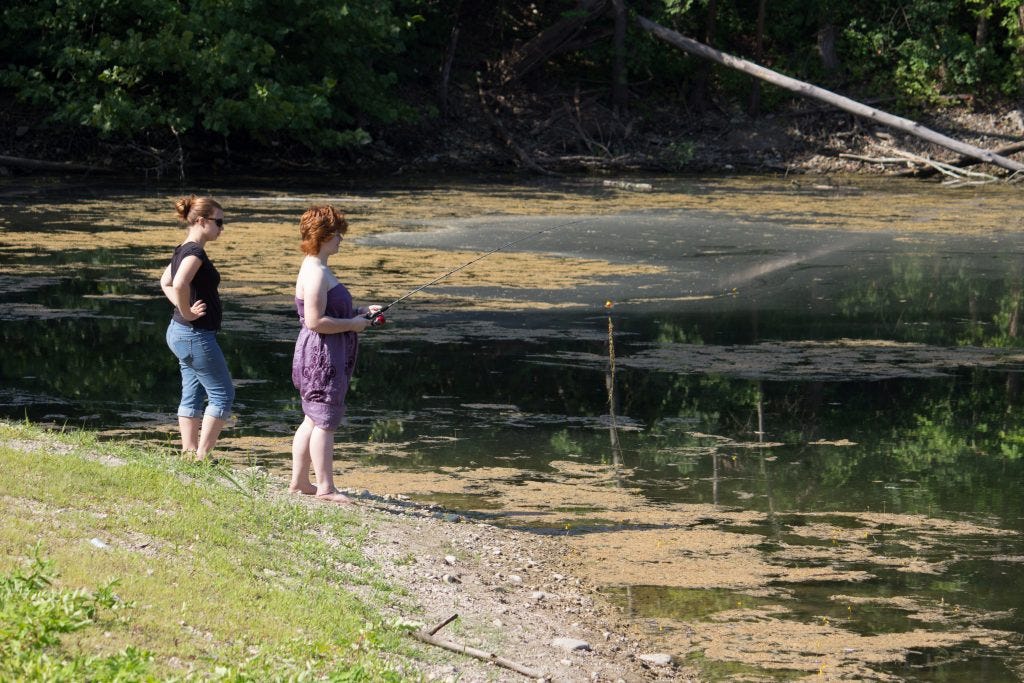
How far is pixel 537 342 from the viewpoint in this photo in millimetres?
12977

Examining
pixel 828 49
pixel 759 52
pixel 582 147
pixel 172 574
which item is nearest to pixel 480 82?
pixel 582 147

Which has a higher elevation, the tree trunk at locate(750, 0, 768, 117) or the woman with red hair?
the tree trunk at locate(750, 0, 768, 117)

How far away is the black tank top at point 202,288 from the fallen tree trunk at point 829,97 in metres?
24.2

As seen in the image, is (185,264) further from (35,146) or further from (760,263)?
(35,146)

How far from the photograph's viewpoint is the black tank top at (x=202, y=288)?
24.8ft

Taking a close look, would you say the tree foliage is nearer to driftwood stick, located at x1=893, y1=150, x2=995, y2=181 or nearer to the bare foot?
driftwood stick, located at x1=893, y1=150, x2=995, y2=181

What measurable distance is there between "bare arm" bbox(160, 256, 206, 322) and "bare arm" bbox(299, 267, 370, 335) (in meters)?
0.67

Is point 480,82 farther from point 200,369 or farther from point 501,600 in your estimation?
point 501,600

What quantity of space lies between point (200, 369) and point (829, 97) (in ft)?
82.9

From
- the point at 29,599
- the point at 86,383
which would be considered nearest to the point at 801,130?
the point at 86,383

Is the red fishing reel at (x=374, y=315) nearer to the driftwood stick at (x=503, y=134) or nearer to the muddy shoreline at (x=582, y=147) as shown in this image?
the muddy shoreline at (x=582, y=147)

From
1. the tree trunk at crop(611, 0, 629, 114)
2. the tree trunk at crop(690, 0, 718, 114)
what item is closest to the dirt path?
the tree trunk at crop(611, 0, 629, 114)

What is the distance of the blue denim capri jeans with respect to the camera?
7676mm

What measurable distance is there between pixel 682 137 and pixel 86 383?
25.8 meters
